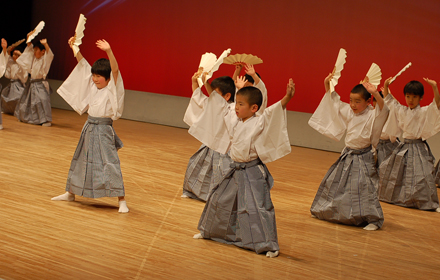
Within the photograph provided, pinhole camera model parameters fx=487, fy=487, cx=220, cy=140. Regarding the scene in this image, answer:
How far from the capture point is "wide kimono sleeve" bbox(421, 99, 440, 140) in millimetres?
4672

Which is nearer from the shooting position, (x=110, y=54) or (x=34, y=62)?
(x=110, y=54)

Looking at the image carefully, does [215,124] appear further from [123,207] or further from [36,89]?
[36,89]

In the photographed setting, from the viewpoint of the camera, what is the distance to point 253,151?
2994mm

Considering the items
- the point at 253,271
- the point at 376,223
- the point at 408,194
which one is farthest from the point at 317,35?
the point at 253,271

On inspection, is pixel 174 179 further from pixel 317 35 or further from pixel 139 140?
pixel 317 35

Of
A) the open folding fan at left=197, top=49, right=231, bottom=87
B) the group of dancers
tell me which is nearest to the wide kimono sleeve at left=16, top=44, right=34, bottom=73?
the group of dancers

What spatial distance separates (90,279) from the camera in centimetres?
237

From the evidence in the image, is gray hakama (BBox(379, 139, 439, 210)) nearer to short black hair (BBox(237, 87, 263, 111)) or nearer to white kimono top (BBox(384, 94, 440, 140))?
white kimono top (BBox(384, 94, 440, 140))

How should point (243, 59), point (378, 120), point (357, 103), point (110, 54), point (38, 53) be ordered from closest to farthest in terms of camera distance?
point (243, 59) → point (110, 54) → point (378, 120) → point (357, 103) → point (38, 53)

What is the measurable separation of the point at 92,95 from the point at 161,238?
4.15ft

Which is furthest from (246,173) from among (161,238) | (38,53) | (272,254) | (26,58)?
(26,58)

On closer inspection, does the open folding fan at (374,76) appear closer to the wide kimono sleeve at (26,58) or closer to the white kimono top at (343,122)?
the white kimono top at (343,122)

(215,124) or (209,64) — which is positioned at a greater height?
(209,64)

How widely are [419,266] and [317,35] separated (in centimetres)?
585
